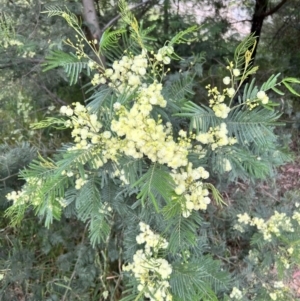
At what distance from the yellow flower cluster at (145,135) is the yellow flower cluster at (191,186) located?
50mm

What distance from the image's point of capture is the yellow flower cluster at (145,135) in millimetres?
716

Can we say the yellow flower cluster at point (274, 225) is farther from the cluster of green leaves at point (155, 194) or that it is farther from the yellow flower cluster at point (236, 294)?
the yellow flower cluster at point (236, 294)

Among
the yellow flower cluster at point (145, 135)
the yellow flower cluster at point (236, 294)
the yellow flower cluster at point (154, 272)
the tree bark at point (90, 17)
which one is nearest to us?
the yellow flower cluster at point (145, 135)

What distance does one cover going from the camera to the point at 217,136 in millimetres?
818

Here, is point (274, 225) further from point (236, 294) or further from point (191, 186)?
point (191, 186)

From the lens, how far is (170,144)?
0.74 metres

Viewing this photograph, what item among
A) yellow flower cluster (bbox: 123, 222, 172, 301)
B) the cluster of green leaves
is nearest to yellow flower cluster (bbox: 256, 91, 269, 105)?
the cluster of green leaves

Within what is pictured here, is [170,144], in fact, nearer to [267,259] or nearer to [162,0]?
[267,259]

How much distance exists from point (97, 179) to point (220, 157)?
331 millimetres

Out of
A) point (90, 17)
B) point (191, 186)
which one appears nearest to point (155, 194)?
point (191, 186)

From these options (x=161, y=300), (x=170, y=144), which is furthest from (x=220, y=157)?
(x=161, y=300)

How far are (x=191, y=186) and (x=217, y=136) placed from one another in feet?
0.43

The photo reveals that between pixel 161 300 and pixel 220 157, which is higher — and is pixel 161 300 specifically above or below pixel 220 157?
below

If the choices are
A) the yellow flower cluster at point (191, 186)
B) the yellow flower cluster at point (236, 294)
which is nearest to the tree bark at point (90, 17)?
the yellow flower cluster at point (191, 186)
